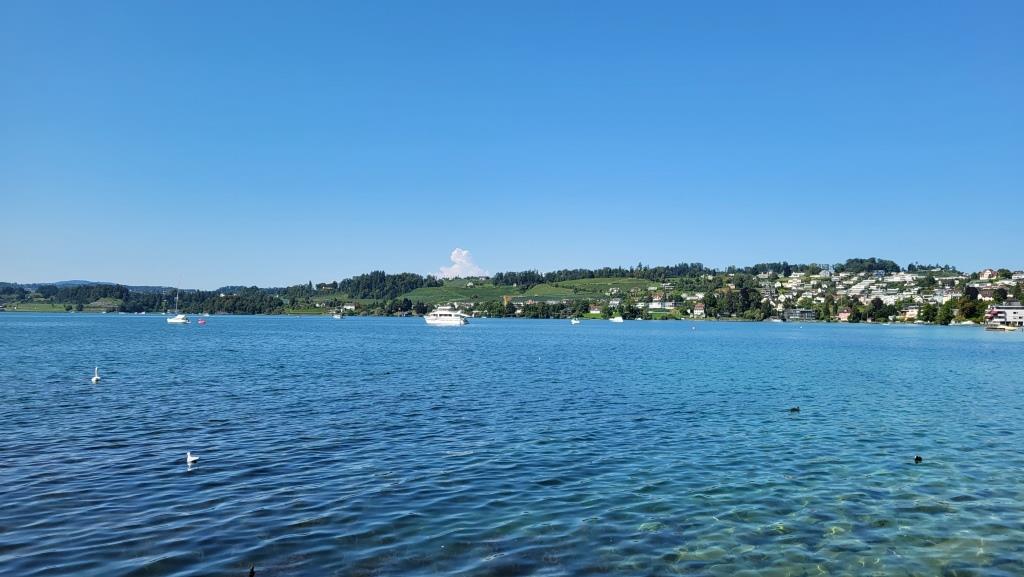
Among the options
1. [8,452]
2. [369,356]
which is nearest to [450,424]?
[8,452]

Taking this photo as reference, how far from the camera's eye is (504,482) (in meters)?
19.0

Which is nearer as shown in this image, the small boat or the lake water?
the lake water

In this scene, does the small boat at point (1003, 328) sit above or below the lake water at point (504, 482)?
above

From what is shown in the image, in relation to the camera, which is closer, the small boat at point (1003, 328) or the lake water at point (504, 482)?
the lake water at point (504, 482)

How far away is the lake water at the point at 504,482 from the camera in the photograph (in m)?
13.2

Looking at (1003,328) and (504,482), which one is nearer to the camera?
(504,482)

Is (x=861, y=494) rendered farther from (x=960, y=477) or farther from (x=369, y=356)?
(x=369, y=356)

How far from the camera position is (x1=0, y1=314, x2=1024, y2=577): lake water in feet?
43.4

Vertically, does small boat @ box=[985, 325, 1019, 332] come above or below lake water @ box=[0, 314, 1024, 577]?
above

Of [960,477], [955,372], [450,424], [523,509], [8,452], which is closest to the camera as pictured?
[523,509]

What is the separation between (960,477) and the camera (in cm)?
2030

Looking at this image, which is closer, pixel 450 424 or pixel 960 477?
pixel 960 477

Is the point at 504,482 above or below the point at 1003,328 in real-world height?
below

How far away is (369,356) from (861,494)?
62.6m
